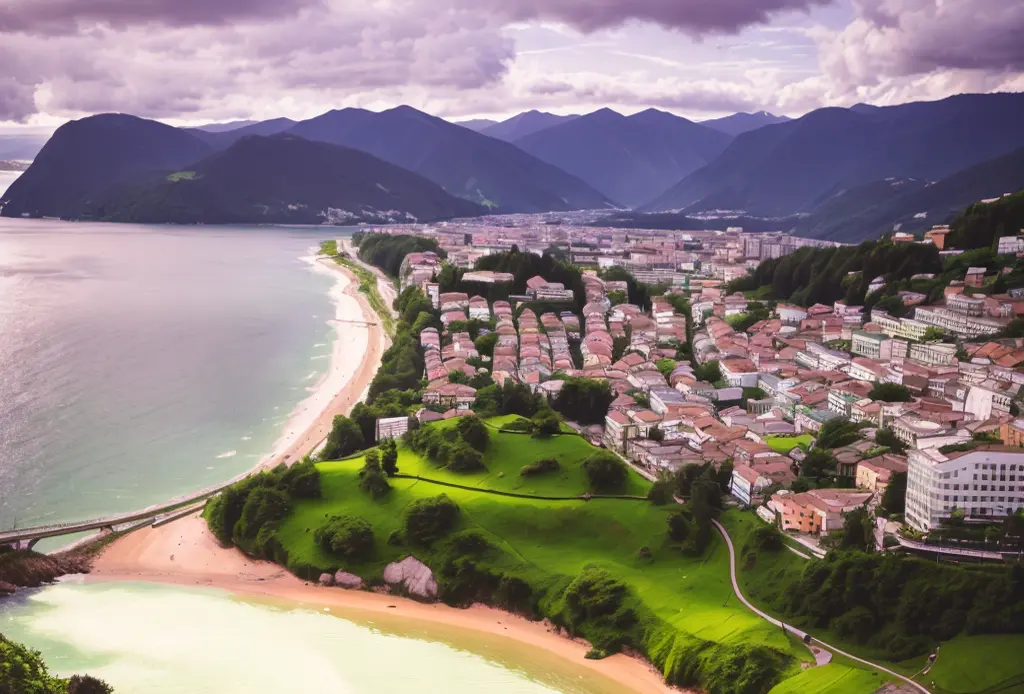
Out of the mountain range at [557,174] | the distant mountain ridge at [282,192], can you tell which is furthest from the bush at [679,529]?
the distant mountain ridge at [282,192]

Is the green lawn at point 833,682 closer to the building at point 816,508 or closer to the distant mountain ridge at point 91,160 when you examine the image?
the building at point 816,508

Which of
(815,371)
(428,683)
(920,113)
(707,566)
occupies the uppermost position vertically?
(920,113)

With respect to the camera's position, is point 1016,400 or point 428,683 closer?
point 428,683

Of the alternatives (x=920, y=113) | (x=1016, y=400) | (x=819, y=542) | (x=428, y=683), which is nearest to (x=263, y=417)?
(x=428, y=683)

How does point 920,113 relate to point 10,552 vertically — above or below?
above

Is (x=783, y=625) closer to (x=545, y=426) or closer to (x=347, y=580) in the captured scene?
(x=347, y=580)

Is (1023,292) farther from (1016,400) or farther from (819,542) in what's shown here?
(819,542)
